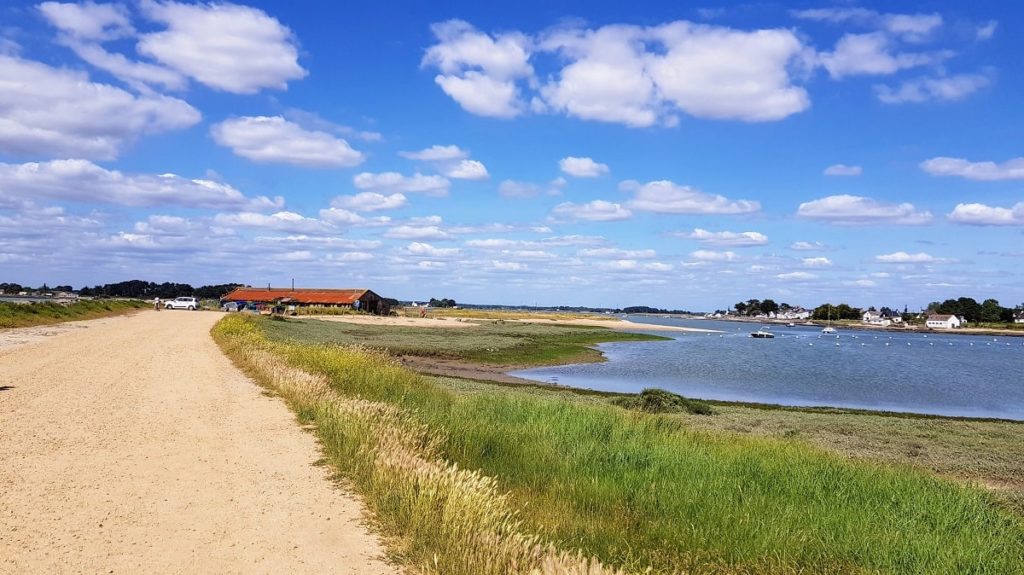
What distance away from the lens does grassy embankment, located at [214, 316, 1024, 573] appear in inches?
249

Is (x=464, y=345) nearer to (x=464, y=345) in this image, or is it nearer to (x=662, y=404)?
(x=464, y=345)

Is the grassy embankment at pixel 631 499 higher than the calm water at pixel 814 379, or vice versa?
the grassy embankment at pixel 631 499

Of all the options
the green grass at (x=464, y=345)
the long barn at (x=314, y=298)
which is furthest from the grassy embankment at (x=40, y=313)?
the long barn at (x=314, y=298)

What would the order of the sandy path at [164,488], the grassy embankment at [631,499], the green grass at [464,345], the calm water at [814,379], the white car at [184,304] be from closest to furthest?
1. the sandy path at [164,488]
2. the grassy embankment at [631,499]
3. the calm water at [814,379]
4. the green grass at [464,345]
5. the white car at [184,304]

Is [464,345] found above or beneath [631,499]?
beneath

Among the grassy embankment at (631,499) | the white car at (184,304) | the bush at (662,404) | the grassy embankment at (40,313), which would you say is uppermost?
the white car at (184,304)

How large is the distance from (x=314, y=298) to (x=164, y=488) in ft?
337

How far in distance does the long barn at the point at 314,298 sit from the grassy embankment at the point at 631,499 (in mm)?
92977

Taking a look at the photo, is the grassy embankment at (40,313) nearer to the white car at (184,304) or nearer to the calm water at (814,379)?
the calm water at (814,379)

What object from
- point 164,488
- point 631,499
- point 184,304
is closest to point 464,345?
point 631,499

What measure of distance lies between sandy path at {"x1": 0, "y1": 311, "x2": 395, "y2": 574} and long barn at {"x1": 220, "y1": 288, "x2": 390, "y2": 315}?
90.4m

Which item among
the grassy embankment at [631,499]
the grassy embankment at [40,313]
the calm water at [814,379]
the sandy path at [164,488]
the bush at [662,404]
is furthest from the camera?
the grassy embankment at [40,313]

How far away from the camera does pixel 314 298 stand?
107m

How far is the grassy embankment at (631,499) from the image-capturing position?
6.33 meters
